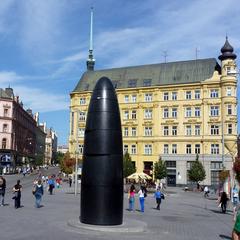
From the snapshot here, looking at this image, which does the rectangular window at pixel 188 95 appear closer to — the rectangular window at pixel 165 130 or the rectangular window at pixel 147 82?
the rectangular window at pixel 165 130

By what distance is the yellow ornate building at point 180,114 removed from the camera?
65.0 m

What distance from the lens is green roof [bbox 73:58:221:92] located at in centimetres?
7025

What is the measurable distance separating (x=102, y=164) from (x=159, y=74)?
59714mm

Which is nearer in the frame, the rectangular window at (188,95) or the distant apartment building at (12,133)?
the rectangular window at (188,95)

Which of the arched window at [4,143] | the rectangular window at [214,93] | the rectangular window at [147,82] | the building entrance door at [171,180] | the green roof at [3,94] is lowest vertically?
the building entrance door at [171,180]

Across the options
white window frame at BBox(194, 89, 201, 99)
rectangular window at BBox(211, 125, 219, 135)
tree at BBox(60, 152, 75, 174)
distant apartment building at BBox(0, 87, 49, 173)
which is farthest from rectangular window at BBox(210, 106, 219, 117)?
distant apartment building at BBox(0, 87, 49, 173)

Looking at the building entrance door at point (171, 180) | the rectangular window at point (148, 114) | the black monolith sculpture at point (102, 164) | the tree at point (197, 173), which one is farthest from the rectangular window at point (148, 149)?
the black monolith sculpture at point (102, 164)

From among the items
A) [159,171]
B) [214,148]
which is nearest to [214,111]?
[214,148]

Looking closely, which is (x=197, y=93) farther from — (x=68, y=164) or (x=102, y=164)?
(x=102, y=164)

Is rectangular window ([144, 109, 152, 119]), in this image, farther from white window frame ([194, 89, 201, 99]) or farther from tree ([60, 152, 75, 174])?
tree ([60, 152, 75, 174])

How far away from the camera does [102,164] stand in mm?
15578

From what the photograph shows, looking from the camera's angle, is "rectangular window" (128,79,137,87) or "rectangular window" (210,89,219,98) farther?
"rectangular window" (128,79,137,87)

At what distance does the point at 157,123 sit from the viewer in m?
70.8

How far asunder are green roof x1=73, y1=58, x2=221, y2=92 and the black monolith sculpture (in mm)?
54663
